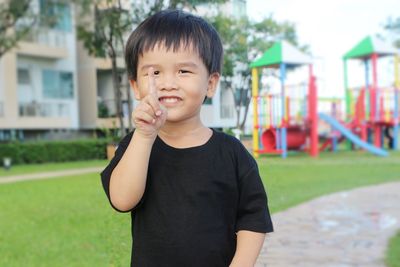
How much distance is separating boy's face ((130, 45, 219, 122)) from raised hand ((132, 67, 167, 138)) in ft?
0.18

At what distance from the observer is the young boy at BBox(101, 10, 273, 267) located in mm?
1223

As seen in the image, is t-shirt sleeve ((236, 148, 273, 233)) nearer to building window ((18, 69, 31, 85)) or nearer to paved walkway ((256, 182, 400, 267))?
paved walkway ((256, 182, 400, 267))

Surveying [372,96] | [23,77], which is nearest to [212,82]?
[372,96]

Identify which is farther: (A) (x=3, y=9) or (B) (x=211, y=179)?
(A) (x=3, y=9)

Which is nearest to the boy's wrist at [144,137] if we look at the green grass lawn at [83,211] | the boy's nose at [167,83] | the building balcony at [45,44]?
the boy's nose at [167,83]

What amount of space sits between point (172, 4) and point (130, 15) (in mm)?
1047

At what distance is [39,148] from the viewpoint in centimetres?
→ 1523

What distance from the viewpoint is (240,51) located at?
275cm

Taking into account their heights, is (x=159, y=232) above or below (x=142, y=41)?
below

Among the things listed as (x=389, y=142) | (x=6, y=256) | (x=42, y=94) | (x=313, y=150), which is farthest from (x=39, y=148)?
(x=6, y=256)

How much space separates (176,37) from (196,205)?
0.40 meters

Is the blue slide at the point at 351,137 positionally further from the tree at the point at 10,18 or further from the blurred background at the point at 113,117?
the tree at the point at 10,18

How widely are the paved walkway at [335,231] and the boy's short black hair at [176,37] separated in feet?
4.45

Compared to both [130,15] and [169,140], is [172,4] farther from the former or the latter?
[169,140]
